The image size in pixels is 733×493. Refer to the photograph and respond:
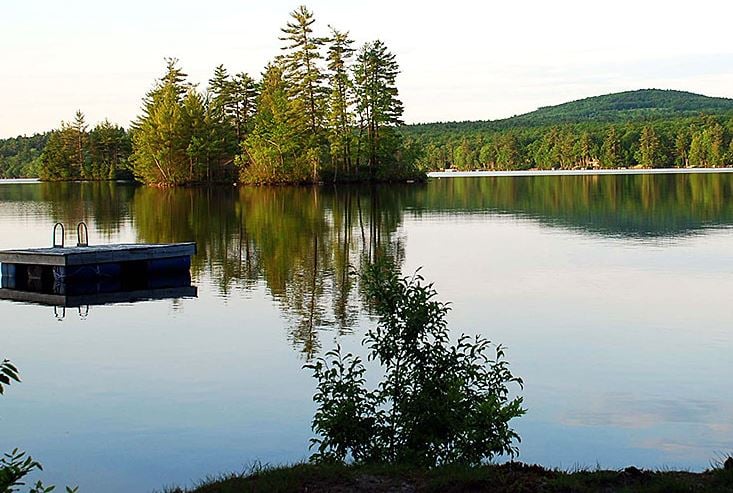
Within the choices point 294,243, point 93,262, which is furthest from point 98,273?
point 294,243

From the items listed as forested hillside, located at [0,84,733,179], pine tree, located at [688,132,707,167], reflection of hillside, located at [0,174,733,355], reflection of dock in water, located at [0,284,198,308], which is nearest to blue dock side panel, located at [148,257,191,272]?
reflection of hillside, located at [0,174,733,355]

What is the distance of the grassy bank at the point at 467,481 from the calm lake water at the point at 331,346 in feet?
5.47

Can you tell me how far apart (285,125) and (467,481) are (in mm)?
70629

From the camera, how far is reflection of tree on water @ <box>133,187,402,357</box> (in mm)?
18062

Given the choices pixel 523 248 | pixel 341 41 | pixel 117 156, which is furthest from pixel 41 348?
pixel 117 156

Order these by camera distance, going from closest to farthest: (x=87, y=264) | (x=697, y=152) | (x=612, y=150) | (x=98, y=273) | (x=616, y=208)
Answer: (x=87, y=264) → (x=98, y=273) → (x=616, y=208) → (x=697, y=152) → (x=612, y=150)

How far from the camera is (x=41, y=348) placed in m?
14.9

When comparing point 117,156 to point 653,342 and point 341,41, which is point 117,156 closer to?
point 341,41

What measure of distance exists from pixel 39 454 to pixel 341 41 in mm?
68750

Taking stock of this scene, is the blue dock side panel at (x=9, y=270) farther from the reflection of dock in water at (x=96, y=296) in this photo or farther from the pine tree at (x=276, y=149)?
the pine tree at (x=276, y=149)

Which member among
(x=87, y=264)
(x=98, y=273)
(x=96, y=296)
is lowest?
(x=96, y=296)

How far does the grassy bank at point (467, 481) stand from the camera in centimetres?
677

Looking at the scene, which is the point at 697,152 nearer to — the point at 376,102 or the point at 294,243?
the point at 376,102

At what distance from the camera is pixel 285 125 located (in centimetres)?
7638
